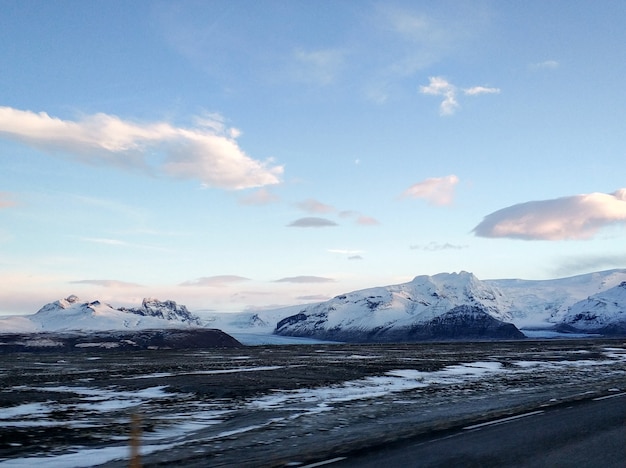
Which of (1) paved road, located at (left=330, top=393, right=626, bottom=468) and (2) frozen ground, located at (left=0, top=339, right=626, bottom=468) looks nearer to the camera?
(1) paved road, located at (left=330, top=393, right=626, bottom=468)

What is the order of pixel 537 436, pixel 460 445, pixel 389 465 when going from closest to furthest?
1. pixel 389 465
2. pixel 460 445
3. pixel 537 436

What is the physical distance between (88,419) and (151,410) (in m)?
2.97

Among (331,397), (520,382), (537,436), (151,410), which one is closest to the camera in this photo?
(537,436)

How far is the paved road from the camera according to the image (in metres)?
12.0

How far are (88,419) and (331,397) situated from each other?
1164 cm

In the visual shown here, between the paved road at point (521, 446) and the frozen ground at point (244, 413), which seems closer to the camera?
the paved road at point (521, 446)

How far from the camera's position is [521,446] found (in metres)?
13.6

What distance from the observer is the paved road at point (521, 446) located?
12.0 metres

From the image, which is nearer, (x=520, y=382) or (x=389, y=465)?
(x=389, y=465)

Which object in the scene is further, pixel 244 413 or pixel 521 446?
pixel 244 413

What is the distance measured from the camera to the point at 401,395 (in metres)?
28.2

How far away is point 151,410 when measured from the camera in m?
23.6

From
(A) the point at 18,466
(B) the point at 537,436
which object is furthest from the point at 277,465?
(B) the point at 537,436

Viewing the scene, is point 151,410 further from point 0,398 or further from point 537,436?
point 537,436
